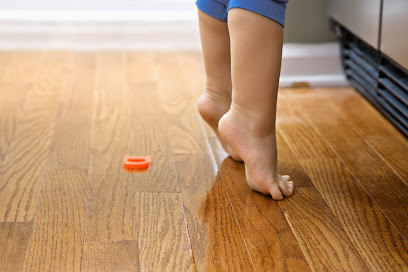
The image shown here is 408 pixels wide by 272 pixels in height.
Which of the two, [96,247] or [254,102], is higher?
[254,102]

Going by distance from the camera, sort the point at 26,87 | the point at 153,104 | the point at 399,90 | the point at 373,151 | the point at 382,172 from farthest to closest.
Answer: the point at 26,87 < the point at 153,104 < the point at 399,90 < the point at 373,151 < the point at 382,172

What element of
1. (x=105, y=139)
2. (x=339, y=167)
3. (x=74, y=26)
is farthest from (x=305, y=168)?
(x=74, y=26)

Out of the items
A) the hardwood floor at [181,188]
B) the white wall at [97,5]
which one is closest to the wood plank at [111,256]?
the hardwood floor at [181,188]

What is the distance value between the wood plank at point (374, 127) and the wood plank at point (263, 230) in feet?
1.17

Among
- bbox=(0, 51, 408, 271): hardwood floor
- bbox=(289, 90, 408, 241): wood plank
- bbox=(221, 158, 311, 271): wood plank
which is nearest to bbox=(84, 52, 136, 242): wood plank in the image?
bbox=(0, 51, 408, 271): hardwood floor

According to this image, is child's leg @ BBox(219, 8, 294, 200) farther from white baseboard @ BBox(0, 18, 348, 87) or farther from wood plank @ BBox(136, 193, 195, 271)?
white baseboard @ BBox(0, 18, 348, 87)

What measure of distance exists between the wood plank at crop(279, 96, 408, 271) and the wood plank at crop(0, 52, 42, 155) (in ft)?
2.46

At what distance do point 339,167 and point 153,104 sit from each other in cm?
68

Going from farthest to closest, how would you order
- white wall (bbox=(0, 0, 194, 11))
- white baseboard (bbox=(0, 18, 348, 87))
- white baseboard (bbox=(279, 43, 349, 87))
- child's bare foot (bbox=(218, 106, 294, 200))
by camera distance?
white wall (bbox=(0, 0, 194, 11)), white baseboard (bbox=(0, 18, 348, 87)), white baseboard (bbox=(279, 43, 349, 87)), child's bare foot (bbox=(218, 106, 294, 200))

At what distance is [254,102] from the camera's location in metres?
1.15

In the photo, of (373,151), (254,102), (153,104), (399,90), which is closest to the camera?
(254,102)

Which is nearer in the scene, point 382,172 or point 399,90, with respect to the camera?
point 382,172

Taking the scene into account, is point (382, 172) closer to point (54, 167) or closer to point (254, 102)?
point (254, 102)

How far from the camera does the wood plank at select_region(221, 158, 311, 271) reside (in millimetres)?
972
